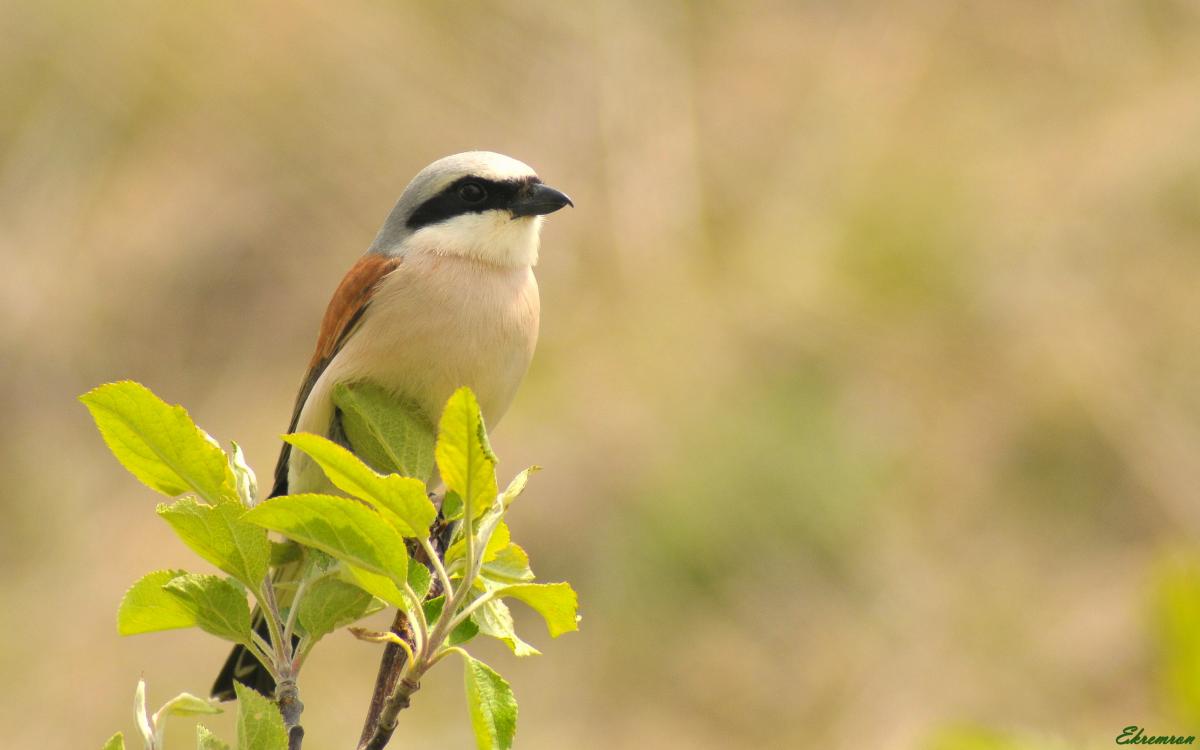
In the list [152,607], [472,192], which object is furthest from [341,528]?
[472,192]

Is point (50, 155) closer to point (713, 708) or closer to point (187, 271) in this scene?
point (187, 271)

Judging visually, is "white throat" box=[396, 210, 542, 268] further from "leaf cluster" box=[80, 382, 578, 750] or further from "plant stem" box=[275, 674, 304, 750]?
"plant stem" box=[275, 674, 304, 750]

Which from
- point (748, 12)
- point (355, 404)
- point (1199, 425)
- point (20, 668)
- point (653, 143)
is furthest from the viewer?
point (748, 12)

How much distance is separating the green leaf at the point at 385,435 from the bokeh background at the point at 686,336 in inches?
205

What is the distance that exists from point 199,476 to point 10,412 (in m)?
8.39

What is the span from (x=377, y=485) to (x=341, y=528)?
0.07 m

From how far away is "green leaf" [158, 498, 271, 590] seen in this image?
1574mm

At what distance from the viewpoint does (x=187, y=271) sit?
30.8 feet

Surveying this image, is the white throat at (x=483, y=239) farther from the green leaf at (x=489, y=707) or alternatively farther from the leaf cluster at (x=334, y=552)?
the green leaf at (x=489, y=707)

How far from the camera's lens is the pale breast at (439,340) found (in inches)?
110

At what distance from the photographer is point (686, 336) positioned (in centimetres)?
895

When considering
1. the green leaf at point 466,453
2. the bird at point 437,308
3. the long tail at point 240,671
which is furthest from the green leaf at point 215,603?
the long tail at point 240,671

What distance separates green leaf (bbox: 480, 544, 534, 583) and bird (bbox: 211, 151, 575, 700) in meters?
0.93

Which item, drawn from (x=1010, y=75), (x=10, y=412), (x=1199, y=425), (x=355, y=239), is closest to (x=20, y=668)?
(x=10, y=412)
